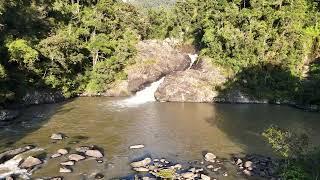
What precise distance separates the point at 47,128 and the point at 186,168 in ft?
53.2

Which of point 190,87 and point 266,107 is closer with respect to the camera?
point 266,107

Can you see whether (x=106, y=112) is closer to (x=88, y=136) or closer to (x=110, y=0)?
(x=88, y=136)

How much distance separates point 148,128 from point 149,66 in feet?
70.0

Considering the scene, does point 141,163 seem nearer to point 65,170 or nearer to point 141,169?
point 141,169

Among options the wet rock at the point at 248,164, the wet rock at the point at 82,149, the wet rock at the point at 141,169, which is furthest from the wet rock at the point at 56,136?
the wet rock at the point at 248,164

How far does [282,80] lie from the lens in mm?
53312

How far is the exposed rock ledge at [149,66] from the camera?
55781 millimetres

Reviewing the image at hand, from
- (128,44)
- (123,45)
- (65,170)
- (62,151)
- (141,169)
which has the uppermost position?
(128,44)

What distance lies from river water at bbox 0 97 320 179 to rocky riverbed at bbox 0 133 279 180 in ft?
1.97

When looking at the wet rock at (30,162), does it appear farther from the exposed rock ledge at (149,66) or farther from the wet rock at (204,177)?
the exposed rock ledge at (149,66)

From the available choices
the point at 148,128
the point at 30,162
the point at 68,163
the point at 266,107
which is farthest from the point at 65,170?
the point at 266,107

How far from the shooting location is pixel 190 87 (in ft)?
173

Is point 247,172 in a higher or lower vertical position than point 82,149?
lower

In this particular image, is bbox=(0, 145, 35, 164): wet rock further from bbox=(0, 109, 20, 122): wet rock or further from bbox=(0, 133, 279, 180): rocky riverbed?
bbox=(0, 109, 20, 122): wet rock
